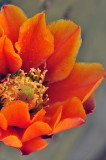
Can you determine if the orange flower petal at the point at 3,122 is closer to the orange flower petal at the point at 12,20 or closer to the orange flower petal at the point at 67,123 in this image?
Answer: the orange flower petal at the point at 67,123

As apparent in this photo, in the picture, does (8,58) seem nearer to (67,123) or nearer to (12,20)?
(12,20)

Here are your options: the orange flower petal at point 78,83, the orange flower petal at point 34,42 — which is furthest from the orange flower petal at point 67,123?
the orange flower petal at point 34,42

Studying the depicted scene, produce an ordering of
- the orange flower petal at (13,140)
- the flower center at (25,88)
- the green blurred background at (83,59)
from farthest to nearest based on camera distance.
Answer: the green blurred background at (83,59), the flower center at (25,88), the orange flower petal at (13,140)

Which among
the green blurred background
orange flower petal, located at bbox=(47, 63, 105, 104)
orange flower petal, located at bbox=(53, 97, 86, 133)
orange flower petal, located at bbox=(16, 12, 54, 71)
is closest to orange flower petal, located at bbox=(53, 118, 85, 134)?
orange flower petal, located at bbox=(53, 97, 86, 133)

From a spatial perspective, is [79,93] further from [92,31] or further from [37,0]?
[92,31]

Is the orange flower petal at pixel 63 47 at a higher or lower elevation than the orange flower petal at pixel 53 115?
higher

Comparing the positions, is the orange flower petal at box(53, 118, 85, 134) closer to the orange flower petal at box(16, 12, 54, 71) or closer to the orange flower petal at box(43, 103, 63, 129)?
the orange flower petal at box(43, 103, 63, 129)

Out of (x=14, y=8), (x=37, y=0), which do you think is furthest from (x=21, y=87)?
(x=37, y=0)
